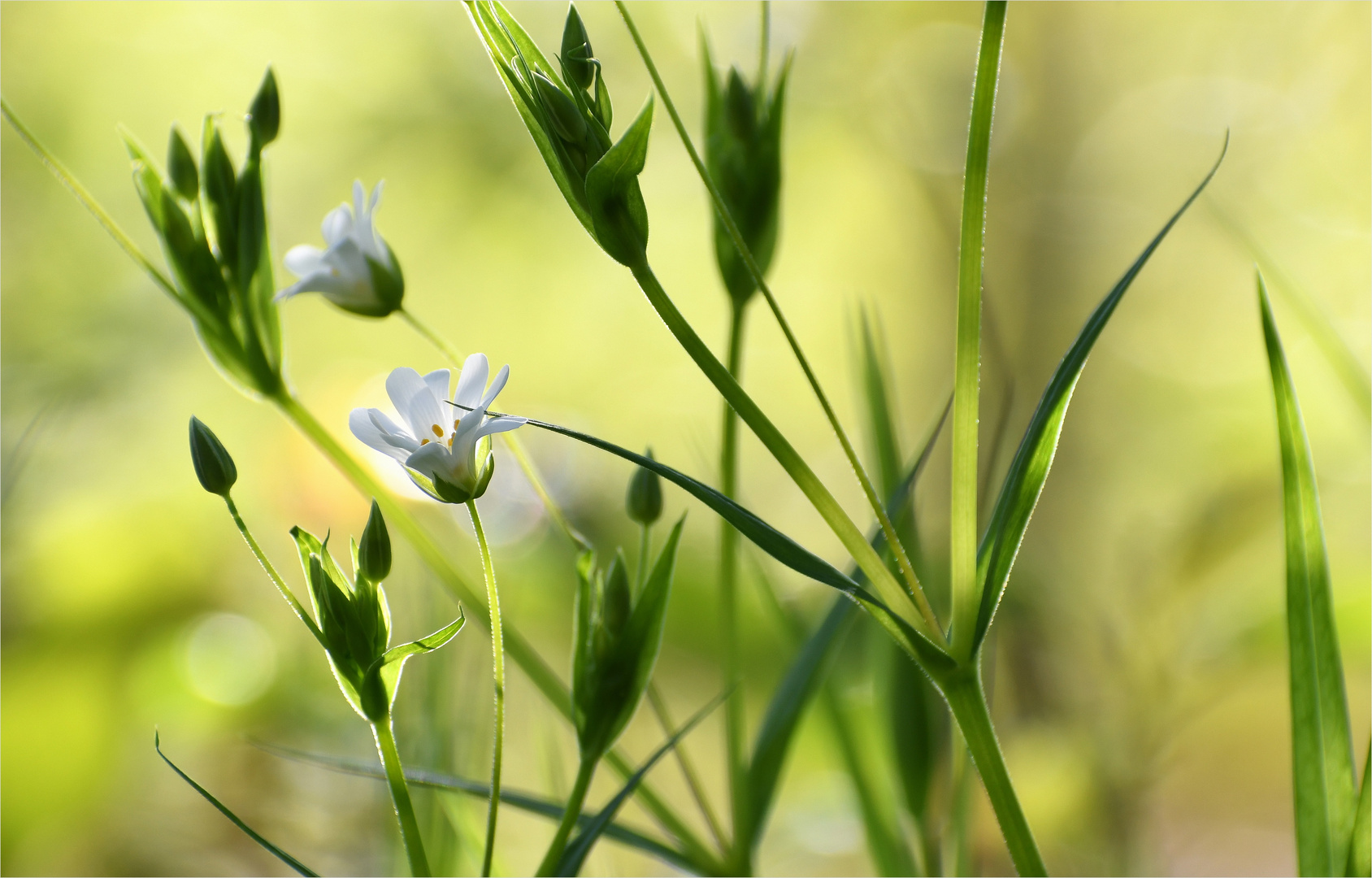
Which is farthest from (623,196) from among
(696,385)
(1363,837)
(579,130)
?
(696,385)

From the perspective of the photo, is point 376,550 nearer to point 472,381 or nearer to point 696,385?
point 472,381

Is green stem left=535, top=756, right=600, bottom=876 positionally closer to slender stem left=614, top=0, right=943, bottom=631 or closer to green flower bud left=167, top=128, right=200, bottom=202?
slender stem left=614, top=0, right=943, bottom=631

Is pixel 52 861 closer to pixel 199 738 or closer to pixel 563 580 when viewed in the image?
pixel 199 738

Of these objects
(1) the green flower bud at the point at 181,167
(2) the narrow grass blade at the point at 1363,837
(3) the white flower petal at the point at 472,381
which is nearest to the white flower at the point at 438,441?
(3) the white flower petal at the point at 472,381

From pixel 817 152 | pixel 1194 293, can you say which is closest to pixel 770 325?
pixel 817 152

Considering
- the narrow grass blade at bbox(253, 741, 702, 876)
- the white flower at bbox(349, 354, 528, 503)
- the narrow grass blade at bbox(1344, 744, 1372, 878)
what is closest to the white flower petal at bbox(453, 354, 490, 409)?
the white flower at bbox(349, 354, 528, 503)
